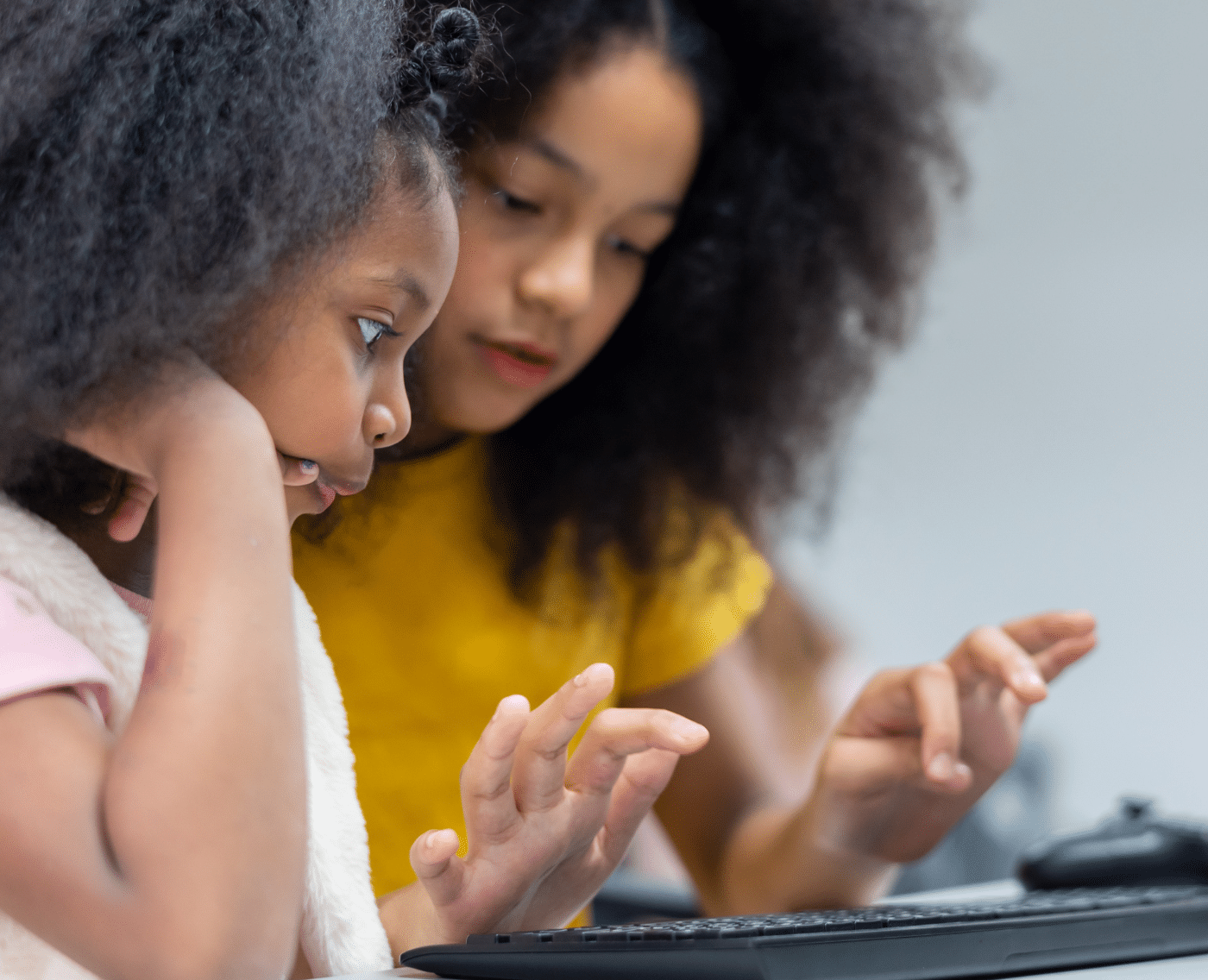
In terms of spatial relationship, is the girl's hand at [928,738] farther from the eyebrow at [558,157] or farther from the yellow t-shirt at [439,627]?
the eyebrow at [558,157]

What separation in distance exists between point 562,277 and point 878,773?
12.7 inches

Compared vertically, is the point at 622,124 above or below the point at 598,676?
above

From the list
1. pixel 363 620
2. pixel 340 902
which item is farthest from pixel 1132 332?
pixel 340 902

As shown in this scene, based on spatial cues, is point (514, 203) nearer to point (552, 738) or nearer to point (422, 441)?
point (422, 441)

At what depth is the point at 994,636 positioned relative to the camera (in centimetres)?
60

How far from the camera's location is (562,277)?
0.57 meters

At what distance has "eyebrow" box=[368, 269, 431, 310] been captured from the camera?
391 millimetres

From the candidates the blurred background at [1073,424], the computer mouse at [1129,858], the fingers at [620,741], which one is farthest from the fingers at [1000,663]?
the blurred background at [1073,424]

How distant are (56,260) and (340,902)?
0.80 ft

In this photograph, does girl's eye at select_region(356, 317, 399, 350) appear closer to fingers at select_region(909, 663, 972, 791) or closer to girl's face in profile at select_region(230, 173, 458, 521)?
girl's face in profile at select_region(230, 173, 458, 521)

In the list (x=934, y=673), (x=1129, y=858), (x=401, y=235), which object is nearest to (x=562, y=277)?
(x=401, y=235)

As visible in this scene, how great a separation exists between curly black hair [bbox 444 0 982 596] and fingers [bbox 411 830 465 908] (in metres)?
0.28

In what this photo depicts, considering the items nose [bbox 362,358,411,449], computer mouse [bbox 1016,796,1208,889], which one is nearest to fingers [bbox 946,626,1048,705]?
computer mouse [bbox 1016,796,1208,889]

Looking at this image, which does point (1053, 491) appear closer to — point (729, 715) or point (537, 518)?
point (729, 715)
